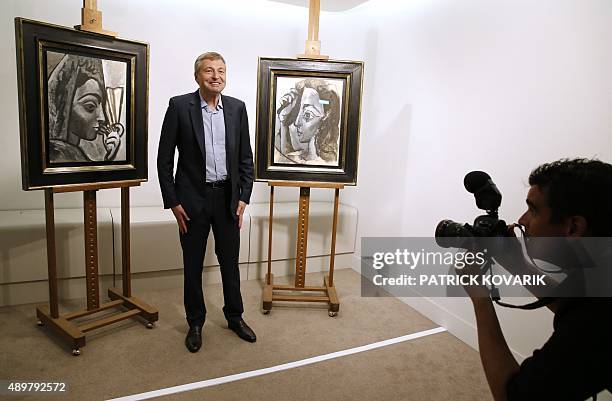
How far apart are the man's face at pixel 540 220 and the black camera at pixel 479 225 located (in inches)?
4.0

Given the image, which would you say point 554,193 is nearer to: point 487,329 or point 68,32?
point 487,329

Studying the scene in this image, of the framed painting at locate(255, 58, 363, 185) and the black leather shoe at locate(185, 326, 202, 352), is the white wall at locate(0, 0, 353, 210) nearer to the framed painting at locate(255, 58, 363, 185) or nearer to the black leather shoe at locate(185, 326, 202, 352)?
the framed painting at locate(255, 58, 363, 185)

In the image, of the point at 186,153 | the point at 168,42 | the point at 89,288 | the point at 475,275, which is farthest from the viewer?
the point at 168,42

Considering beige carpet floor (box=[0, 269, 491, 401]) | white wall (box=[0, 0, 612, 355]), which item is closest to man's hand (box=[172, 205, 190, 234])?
beige carpet floor (box=[0, 269, 491, 401])

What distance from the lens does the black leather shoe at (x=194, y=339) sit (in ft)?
8.66

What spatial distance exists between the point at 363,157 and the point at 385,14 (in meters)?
1.14

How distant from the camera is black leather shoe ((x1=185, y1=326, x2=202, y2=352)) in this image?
104 inches

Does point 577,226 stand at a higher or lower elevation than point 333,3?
lower

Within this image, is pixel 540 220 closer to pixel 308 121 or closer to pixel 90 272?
pixel 308 121

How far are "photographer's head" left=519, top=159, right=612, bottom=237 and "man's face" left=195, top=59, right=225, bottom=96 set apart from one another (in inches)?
71.6

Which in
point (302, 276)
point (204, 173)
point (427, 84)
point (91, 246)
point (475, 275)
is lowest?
point (302, 276)

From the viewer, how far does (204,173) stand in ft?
8.55

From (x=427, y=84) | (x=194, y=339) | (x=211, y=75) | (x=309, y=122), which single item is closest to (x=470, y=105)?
(x=427, y=84)

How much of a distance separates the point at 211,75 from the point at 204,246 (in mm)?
961
